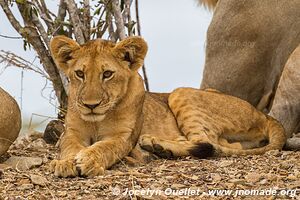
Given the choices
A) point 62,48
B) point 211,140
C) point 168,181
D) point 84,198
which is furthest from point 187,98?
point 84,198

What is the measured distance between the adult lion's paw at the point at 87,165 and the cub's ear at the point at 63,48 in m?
0.66

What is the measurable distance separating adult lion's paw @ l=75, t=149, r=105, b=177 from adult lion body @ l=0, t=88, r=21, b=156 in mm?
755

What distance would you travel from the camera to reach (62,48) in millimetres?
4711

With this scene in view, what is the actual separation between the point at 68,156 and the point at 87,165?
279 millimetres

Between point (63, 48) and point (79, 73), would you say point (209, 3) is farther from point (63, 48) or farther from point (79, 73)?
point (79, 73)

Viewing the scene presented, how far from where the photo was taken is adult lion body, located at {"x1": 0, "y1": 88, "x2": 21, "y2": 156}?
4867mm

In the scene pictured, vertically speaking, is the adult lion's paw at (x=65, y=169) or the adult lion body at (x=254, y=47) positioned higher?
the adult lion body at (x=254, y=47)

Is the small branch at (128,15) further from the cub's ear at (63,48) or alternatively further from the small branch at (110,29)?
the cub's ear at (63,48)

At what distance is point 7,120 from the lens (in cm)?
488

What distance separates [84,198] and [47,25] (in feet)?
8.96

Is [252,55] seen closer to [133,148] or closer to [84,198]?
[133,148]

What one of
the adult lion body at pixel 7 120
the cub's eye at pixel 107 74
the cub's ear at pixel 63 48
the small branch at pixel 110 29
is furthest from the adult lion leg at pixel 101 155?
the small branch at pixel 110 29

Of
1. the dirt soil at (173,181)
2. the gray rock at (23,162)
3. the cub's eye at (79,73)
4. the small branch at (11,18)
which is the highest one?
the small branch at (11,18)

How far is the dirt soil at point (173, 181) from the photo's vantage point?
3.82m
